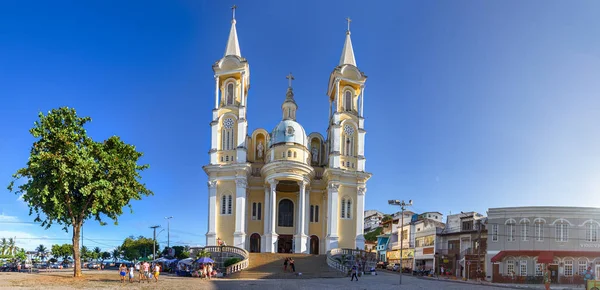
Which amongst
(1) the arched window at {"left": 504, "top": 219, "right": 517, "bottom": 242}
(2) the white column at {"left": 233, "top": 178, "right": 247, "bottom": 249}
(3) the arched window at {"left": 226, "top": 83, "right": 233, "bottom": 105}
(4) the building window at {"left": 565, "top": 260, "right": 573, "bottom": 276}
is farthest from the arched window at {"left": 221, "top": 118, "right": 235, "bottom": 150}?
(4) the building window at {"left": 565, "top": 260, "right": 573, "bottom": 276}

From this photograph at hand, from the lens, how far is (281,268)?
42.1 m

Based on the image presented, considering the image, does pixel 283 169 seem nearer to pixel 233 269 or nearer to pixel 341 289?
pixel 233 269

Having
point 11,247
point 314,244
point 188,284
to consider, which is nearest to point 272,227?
point 314,244

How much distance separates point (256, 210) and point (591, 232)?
32.4m

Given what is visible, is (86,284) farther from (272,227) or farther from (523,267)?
(523,267)

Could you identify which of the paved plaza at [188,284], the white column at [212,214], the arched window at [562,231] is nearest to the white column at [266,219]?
the white column at [212,214]

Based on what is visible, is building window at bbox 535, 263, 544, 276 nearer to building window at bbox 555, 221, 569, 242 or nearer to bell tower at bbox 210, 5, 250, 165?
building window at bbox 555, 221, 569, 242

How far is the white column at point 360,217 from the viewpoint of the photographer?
53.4 m

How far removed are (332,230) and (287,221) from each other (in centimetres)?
624

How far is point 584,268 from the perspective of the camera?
131 feet

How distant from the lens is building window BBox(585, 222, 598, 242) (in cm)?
4019

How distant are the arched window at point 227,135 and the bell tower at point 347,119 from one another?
11.1 meters

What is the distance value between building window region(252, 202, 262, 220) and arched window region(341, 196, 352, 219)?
9302 mm

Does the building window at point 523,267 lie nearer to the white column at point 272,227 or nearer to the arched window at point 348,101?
the white column at point 272,227
